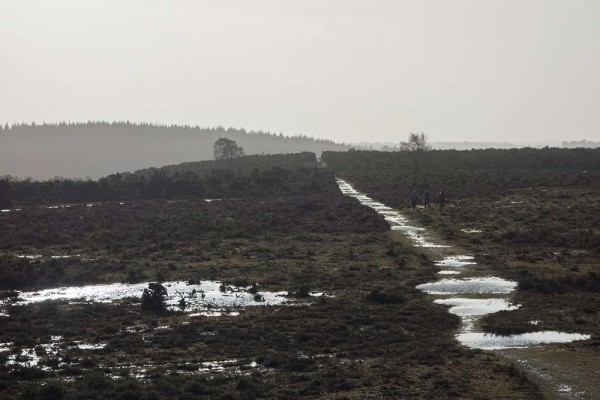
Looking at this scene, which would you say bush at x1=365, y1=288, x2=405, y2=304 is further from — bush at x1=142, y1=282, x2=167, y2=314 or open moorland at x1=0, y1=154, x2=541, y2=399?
bush at x1=142, y1=282, x2=167, y2=314

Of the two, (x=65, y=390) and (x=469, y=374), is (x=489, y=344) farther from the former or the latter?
(x=65, y=390)

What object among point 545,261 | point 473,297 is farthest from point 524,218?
point 473,297

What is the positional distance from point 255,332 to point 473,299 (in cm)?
937

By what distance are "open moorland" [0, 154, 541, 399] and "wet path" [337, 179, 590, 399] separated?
0.66 m

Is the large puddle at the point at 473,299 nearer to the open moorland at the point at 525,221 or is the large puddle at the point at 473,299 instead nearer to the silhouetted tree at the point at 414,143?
the open moorland at the point at 525,221

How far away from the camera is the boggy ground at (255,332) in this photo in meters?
19.0

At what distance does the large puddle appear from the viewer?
23594 mm

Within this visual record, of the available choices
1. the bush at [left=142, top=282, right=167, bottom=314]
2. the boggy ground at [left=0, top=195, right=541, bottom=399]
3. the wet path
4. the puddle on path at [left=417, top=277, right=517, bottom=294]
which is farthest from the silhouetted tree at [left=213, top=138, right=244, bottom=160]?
the bush at [left=142, top=282, right=167, bottom=314]

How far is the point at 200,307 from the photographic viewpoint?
98.7ft

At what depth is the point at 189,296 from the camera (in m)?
32.3

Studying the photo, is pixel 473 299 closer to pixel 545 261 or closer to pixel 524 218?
pixel 545 261

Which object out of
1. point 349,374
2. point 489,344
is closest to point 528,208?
point 489,344

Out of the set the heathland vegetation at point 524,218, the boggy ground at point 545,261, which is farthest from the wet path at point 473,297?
the heathland vegetation at point 524,218

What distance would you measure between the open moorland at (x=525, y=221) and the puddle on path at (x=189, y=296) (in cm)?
Answer: 894
